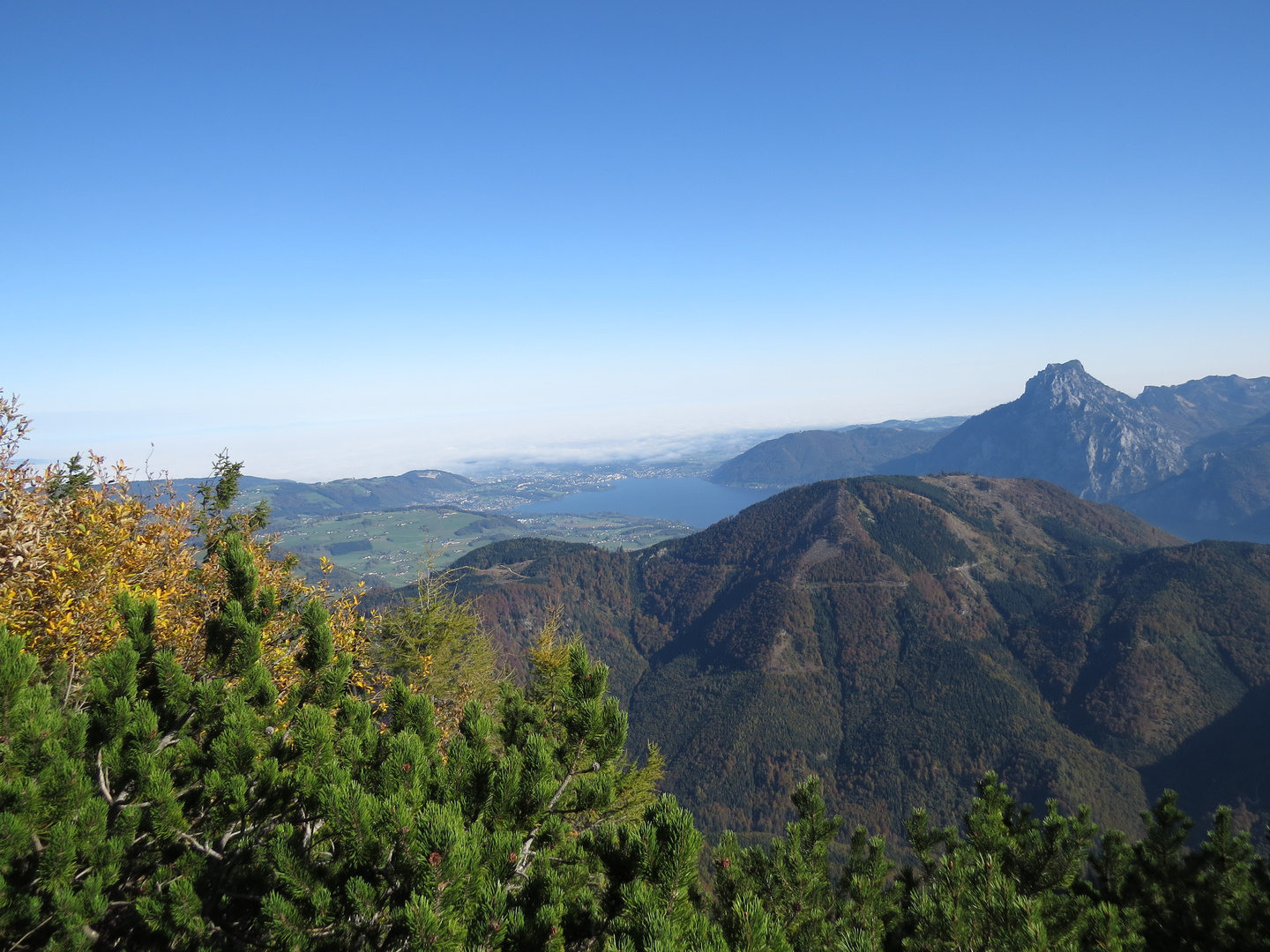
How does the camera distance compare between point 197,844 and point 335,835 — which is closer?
point 335,835

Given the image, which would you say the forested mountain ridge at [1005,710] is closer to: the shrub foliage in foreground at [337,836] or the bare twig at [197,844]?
the shrub foliage in foreground at [337,836]

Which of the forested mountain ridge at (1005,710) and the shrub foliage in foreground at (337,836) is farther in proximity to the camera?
the forested mountain ridge at (1005,710)

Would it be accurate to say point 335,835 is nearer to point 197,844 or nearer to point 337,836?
point 337,836

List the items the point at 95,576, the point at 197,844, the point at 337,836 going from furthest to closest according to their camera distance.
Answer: the point at 95,576, the point at 197,844, the point at 337,836

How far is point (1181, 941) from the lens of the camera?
424 inches

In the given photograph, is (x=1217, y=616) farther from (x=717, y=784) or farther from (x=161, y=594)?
→ (x=161, y=594)

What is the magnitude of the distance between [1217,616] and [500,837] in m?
254

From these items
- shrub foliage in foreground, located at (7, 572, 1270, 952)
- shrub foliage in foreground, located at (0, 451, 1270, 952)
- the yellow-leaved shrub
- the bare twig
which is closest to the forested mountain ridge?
the yellow-leaved shrub

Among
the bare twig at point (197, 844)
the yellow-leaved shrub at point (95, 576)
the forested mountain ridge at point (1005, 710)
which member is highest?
the yellow-leaved shrub at point (95, 576)

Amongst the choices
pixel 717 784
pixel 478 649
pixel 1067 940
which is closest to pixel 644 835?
pixel 1067 940

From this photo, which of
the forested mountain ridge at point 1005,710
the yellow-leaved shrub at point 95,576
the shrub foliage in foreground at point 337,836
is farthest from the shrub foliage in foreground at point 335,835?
the forested mountain ridge at point 1005,710

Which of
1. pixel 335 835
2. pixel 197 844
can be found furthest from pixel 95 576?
pixel 335 835

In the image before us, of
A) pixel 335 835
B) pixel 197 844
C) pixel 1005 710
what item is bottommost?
pixel 1005 710

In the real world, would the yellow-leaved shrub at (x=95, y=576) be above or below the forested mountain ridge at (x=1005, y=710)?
above
